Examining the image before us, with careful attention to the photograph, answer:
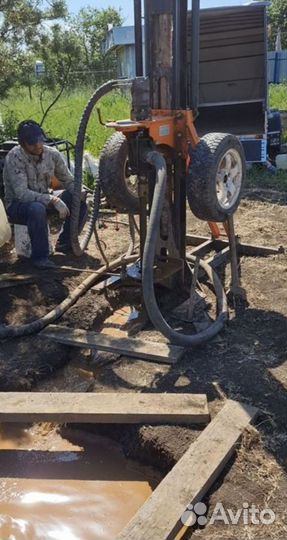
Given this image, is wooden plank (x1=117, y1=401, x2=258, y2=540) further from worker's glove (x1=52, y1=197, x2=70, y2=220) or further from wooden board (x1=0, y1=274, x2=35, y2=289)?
worker's glove (x1=52, y1=197, x2=70, y2=220)

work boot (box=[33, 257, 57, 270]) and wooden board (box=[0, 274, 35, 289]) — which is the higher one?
work boot (box=[33, 257, 57, 270])

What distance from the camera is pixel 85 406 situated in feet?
9.44

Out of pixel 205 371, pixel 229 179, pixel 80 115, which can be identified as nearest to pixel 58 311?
pixel 205 371

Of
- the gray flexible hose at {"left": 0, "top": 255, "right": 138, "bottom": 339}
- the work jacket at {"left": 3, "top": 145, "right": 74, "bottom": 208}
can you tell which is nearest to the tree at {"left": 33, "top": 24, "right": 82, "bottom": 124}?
the work jacket at {"left": 3, "top": 145, "right": 74, "bottom": 208}

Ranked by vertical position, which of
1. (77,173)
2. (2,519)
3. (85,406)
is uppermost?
(77,173)

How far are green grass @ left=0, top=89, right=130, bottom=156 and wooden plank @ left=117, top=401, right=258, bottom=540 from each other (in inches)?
265

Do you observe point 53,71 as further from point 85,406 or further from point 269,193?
point 85,406

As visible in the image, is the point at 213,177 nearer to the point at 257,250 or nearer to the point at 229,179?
the point at 229,179

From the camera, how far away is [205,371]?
129 inches

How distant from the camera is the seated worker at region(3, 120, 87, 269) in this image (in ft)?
15.1

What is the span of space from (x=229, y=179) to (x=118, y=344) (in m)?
1.44

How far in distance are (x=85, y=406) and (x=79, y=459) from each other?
26 centimetres

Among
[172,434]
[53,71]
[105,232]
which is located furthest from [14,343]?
[53,71]

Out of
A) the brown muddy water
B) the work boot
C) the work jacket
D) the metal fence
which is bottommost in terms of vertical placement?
the brown muddy water
